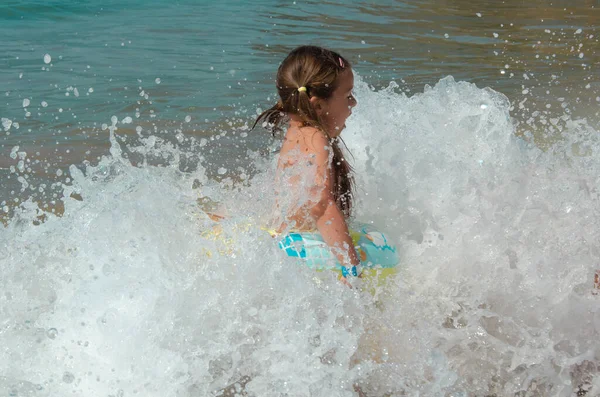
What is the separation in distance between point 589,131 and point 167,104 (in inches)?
140

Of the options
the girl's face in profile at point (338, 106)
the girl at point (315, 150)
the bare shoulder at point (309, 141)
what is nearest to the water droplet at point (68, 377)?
the girl at point (315, 150)

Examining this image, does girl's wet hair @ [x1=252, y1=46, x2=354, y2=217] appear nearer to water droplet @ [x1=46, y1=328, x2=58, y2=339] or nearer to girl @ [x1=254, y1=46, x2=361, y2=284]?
girl @ [x1=254, y1=46, x2=361, y2=284]

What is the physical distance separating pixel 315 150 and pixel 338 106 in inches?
11.3

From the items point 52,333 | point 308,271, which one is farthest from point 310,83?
point 52,333

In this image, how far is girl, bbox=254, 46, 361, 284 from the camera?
3.36m

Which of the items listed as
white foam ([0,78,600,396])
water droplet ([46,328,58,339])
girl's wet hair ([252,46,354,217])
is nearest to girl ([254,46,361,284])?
girl's wet hair ([252,46,354,217])

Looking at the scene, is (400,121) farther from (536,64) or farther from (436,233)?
(536,64)

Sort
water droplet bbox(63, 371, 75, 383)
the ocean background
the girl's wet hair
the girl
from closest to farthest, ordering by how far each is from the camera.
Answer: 1. water droplet bbox(63, 371, 75, 383)
2. the ocean background
3. the girl
4. the girl's wet hair

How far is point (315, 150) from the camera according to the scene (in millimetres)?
3410

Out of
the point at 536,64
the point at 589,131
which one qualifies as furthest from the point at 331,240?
the point at 536,64

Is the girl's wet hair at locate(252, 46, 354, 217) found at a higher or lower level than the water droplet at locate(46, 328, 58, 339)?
higher

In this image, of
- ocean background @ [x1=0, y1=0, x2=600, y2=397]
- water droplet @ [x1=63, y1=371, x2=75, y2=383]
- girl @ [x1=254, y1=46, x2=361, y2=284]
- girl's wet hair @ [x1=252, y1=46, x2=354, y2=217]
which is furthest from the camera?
girl's wet hair @ [x1=252, y1=46, x2=354, y2=217]

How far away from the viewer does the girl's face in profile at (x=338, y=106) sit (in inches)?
140

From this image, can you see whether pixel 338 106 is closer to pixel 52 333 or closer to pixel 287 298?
pixel 287 298
